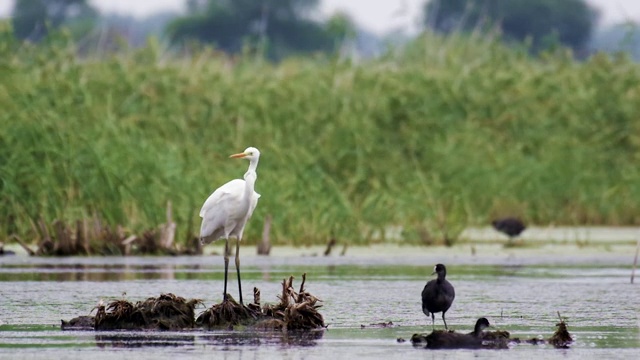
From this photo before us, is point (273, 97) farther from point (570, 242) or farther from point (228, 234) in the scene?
point (228, 234)

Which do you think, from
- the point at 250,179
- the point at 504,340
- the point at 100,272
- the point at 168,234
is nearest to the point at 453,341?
the point at 504,340

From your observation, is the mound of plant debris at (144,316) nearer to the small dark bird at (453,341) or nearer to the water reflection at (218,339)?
the water reflection at (218,339)

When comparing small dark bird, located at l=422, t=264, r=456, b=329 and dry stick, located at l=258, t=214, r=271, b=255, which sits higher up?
dry stick, located at l=258, t=214, r=271, b=255

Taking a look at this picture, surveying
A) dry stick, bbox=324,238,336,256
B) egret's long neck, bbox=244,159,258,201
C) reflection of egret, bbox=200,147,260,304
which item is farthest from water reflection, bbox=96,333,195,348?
dry stick, bbox=324,238,336,256

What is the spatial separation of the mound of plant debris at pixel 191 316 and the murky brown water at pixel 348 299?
0.58 ft

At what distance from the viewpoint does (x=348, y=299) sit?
13.3m

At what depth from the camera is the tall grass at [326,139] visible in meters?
18.4

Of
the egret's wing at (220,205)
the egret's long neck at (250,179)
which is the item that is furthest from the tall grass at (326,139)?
the egret's long neck at (250,179)

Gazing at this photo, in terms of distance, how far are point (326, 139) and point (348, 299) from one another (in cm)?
814

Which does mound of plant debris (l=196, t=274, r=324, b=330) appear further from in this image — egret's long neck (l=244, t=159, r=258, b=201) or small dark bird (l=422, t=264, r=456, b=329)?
egret's long neck (l=244, t=159, r=258, b=201)

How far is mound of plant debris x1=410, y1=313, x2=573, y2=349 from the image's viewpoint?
10.3 m

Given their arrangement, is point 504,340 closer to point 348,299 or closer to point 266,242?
point 348,299

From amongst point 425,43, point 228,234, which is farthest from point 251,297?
point 425,43

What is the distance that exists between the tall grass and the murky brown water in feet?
3.72
